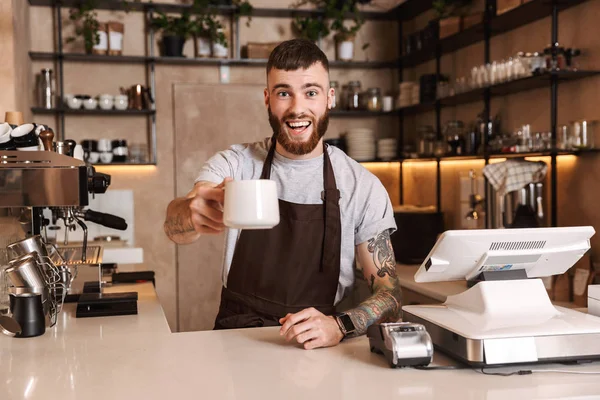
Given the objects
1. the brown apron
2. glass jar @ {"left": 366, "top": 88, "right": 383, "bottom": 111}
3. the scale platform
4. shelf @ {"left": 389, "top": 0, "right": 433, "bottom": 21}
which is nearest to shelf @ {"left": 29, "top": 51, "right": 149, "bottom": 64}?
glass jar @ {"left": 366, "top": 88, "right": 383, "bottom": 111}

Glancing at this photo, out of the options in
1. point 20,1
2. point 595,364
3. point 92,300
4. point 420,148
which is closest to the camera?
point 595,364

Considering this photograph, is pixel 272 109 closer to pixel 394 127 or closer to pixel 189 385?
pixel 189 385

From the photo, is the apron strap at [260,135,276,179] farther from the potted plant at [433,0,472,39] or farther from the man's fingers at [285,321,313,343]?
the potted plant at [433,0,472,39]

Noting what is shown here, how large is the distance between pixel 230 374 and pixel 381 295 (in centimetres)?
70

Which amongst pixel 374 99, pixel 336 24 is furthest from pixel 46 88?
pixel 374 99

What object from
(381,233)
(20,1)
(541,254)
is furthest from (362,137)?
(541,254)

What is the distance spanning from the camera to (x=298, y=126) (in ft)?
7.16

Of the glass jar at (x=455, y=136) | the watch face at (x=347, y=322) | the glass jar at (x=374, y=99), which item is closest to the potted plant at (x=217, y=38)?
the glass jar at (x=374, y=99)

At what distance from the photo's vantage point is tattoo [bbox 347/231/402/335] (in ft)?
6.16

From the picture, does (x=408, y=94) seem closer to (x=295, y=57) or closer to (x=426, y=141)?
(x=426, y=141)

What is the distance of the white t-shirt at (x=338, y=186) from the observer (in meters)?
2.24

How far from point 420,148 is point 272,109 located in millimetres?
2740

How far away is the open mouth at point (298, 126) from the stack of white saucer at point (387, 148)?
3.06 meters

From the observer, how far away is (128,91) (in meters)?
4.95
